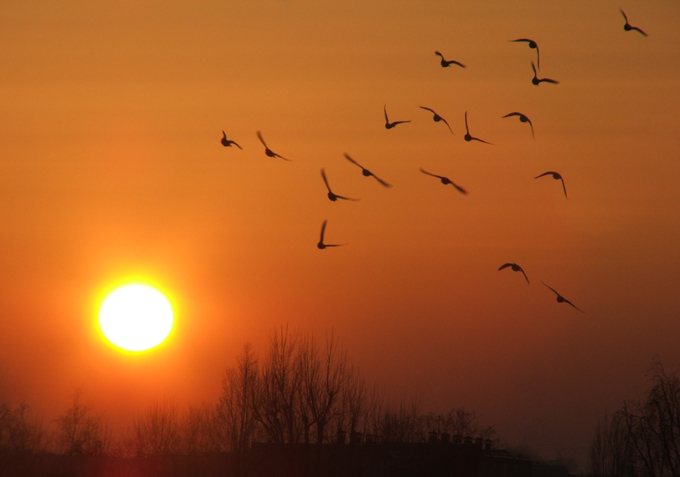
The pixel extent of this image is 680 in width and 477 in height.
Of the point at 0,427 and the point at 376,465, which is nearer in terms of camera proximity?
the point at 376,465

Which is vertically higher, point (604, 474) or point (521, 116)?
point (521, 116)

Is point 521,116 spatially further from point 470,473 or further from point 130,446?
point 130,446

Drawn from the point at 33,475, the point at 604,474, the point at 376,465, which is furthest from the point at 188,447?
the point at 604,474

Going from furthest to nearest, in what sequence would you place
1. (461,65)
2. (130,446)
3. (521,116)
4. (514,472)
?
(130,446)
(514,472)
(521,116)
(461,65)

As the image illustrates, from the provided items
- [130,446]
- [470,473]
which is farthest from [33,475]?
[470,473]

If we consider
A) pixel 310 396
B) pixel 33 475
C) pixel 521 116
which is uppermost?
pixel 521 116

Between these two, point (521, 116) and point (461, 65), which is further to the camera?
point (521, 116)

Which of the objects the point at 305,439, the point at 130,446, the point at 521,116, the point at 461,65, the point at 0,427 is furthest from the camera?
the point at 0,427

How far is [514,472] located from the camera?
169 ft

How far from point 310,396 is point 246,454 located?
17.0ft

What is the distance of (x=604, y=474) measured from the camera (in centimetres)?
7356

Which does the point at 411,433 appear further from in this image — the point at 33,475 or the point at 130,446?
the point at 33,475

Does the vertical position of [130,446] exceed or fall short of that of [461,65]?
it falls short

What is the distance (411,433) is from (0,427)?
3789 cm
